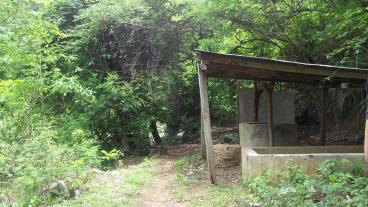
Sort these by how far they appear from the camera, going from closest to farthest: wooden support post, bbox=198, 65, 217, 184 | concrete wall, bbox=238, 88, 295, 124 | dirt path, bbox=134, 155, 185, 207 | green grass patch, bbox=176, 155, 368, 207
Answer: green grass patch, bbox=176, 155, 368, 207 < dirt path, bbox=134, 155, 185, 207 < wooden support post, bbox=198, 65, 217, 184 < concrete wall, bbox=238, 88, 295, 124

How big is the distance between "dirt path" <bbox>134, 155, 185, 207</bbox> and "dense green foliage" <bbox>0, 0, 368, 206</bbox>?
47.3 inches

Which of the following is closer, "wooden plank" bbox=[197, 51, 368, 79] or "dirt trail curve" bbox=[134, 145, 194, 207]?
"dirt trail curve" bbox=[134, 145, 194, 207]

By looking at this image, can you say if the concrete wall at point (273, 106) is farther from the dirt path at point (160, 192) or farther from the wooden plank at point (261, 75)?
the dirt path at point (160, 192)

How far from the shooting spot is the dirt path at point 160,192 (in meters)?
6.40

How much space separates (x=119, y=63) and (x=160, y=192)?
792 centimetres

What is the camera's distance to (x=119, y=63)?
14258 millimetres

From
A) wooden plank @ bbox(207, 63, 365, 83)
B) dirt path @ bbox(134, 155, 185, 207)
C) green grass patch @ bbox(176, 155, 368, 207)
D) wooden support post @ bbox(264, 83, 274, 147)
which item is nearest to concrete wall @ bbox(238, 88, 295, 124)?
wooden support post @ bbox(264, 83, 274, 147)

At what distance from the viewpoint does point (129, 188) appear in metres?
7.25

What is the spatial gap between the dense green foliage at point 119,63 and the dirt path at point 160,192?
1.20 meters

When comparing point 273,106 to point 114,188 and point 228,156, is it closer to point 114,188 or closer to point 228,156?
point 228,156

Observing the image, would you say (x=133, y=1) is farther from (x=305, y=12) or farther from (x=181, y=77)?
(x=305, y=12)

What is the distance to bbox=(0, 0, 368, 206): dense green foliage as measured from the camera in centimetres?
770

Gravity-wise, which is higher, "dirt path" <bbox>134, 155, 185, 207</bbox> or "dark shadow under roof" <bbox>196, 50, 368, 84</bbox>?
"dark shadow under roof" <bbox>196, 50, 368, 84</bbox>

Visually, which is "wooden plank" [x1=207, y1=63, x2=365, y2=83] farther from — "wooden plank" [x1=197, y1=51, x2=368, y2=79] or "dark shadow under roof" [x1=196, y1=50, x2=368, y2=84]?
"wooden plank" [x1=197, y1=51, x2=368, y2=79]
